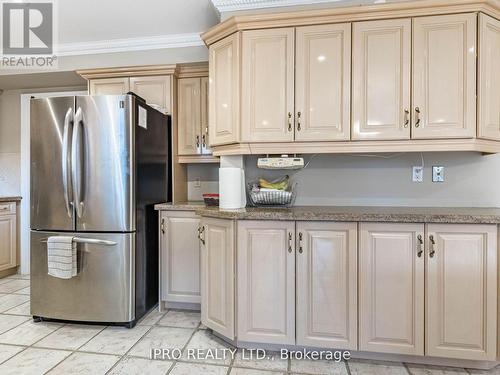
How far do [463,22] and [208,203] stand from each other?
7.35ft

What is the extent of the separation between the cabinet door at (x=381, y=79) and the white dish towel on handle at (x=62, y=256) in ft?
7.53

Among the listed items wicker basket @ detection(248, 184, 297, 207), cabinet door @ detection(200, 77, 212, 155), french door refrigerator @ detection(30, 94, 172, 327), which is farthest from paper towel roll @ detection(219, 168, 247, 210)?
cabinet door @ detection(200, 77, 212, 155)

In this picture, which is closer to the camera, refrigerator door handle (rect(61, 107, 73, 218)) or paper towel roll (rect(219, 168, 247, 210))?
paper towel roll (rect(219, 168, 247, 210))

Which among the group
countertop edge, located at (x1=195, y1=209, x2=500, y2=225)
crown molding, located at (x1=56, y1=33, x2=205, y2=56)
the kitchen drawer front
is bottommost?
the kitchen drawer front

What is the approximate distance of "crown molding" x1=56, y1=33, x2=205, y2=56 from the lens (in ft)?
9.77

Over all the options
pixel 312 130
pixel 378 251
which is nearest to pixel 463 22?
pixel 312 130

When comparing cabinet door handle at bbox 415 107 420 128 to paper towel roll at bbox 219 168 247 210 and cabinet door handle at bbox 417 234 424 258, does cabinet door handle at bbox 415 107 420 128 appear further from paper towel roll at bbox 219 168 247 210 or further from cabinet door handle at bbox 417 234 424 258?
paper towel roll at bbox 219 168 247 210

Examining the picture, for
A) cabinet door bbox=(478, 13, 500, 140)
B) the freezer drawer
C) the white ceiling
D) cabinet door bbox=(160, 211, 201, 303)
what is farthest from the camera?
cabinet door bbox=(160, 211, 201, 303)

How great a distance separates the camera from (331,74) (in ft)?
6.93

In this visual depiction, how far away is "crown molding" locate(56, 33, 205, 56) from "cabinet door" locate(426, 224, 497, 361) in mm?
2690

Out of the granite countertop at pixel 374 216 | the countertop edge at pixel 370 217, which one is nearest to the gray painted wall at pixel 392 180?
the granite countertop at pixel 374 216

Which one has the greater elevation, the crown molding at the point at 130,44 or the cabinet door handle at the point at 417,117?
the crown molding at the point at 130,44

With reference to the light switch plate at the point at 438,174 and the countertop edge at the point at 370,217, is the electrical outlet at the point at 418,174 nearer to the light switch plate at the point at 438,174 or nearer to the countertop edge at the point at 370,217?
the light switch plate at the point at 438,174

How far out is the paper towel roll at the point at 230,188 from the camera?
2.19m
